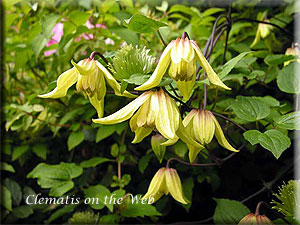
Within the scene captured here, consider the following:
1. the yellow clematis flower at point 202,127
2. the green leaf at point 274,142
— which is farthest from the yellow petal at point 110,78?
the green leaf at point 274,142

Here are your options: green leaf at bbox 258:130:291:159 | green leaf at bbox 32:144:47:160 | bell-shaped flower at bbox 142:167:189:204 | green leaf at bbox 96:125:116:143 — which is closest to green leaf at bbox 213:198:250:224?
bell-shaped flower at bbox 142:167:189:204

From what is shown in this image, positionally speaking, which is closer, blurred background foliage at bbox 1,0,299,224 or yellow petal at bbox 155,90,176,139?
yellow petal at bbox 155,90,176,139

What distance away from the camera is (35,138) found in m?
0.97

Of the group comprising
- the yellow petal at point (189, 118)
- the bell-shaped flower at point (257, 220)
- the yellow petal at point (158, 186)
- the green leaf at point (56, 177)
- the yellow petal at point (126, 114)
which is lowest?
the green leaf at point (56, 177)

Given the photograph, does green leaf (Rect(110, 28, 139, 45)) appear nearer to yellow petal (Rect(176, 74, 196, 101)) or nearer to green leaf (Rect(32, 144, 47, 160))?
yellow petal (Rect(176, 74, 196, 101))

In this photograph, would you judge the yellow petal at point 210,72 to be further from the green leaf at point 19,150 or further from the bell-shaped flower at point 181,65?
the green leaf at point 19,150

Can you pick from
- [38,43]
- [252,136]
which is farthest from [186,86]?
[38,43]

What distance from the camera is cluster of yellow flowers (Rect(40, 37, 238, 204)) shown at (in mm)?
455

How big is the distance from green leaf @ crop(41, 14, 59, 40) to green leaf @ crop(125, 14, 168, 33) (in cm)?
31

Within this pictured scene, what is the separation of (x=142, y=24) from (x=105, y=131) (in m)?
0.36

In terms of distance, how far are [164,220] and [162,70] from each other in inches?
23.1

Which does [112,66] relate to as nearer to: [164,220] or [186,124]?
→ [186,124]

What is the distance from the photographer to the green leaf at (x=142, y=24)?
1.66 feet

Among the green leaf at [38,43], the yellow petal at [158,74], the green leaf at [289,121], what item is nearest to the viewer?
the yellow petal at [158,74]
